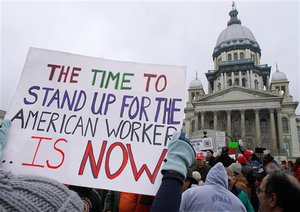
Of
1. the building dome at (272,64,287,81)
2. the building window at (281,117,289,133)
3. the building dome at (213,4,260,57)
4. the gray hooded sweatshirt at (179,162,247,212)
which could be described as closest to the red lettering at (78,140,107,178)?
the gray hooded sweatshirt at (179,162,247,212)

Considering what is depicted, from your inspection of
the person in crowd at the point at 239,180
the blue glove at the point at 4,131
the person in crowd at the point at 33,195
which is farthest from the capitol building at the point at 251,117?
the person in crowd at the point at 33,195

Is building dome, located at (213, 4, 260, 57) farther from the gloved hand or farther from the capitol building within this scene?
the gloved hand

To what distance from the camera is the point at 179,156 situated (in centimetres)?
130

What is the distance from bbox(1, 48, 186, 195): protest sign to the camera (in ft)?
5.48

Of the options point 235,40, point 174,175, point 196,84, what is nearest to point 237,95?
point 196,84

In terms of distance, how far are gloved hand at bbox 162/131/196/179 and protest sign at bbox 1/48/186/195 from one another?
0.37 metres

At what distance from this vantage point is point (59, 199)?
0.83 metres

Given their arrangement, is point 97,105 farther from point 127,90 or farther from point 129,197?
point 129,197

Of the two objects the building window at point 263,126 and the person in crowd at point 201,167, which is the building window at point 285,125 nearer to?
the building window at point 263,126

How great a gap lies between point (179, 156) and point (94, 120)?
0.77 metres

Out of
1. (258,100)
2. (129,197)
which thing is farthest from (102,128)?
(258,100)

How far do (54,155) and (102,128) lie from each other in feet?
1.10

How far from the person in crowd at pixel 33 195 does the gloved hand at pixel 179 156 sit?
1.56 ft

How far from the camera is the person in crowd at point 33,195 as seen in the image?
742 mm
